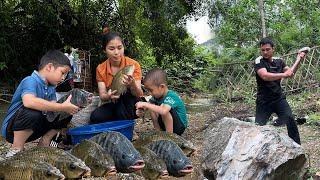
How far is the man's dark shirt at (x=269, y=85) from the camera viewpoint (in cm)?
516

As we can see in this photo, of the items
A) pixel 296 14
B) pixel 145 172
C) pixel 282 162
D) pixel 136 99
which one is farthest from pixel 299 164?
pixel 296 14

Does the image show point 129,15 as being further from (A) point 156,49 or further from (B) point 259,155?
(B) point 259,155

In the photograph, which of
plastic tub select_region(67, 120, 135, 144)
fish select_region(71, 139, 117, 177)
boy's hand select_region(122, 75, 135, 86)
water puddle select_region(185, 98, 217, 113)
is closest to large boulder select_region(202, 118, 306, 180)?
fish select_region(71, 139, 117, 177)

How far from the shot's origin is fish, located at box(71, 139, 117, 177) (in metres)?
3.48

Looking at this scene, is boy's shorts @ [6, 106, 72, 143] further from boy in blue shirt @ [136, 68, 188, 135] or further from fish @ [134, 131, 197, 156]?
boy in blue shirt @ [136, 68, 188, 135]

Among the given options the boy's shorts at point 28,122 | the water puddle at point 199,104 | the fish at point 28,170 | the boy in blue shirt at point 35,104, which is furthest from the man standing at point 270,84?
the water puddle at point 199,104

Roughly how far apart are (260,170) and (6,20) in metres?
8.61

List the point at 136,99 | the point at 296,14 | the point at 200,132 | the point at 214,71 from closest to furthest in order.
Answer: the point at 136,99 → the point at 200,132 → the point at 214,71 → the point at 296,14

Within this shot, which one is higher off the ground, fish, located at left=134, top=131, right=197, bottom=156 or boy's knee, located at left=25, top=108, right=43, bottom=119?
boy's knee, located at left=25, top=108, right=43, bottom=119

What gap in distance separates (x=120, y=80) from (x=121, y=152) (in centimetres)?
122

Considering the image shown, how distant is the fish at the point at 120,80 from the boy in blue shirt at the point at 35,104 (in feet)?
2.20

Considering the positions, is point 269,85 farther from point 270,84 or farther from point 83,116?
point 83,116

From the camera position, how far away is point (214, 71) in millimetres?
12047

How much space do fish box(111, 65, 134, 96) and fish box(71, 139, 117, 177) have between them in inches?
44.2
